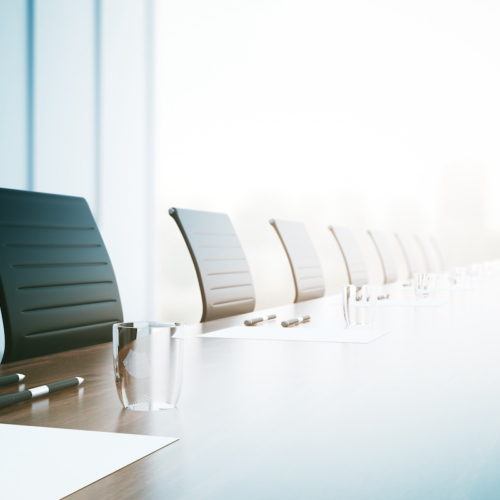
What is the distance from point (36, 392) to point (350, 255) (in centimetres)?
353

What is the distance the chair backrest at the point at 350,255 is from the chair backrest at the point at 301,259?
655mm

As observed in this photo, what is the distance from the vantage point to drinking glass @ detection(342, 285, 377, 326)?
4.44ft

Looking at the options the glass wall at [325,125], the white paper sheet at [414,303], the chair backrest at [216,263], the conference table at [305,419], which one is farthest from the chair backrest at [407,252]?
the conference table at [305,419]

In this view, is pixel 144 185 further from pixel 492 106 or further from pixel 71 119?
pixel 492 106

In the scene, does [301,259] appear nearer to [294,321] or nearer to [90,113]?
[294,321]

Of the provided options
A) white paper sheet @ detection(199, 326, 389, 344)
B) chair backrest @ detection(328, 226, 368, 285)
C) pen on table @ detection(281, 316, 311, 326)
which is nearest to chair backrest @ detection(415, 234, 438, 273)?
chair backrest @ detection(328, 226, 368, 285)

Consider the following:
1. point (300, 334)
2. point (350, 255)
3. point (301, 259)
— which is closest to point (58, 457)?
point (300, 334)

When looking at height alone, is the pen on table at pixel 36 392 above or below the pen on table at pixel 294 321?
below

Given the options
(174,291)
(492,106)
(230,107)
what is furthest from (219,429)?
(492,106)

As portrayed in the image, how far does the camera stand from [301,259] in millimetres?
3117

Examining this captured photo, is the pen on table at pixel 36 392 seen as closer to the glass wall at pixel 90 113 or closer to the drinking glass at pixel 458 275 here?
the drinking glass at pixel 458 275

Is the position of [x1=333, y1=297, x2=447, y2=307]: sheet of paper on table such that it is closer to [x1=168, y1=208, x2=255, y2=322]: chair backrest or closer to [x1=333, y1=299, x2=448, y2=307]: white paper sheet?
[x1=333, y1=299, x2=448, y2=307]: white paper sheet

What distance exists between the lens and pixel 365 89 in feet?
25.7

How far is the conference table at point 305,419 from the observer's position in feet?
1.39
